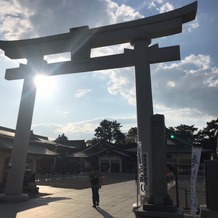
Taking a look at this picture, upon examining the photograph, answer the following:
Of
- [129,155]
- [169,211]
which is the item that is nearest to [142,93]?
[169,211]

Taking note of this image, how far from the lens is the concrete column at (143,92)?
33.0ft

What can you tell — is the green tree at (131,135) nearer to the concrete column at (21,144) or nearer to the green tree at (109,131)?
the green tree at (109,131)

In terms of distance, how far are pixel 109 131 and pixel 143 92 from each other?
81.1 metres

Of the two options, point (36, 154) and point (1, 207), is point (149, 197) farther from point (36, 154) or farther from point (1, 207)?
point (36, 154)

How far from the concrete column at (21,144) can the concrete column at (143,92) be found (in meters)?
5.90

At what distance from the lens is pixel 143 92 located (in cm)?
1055

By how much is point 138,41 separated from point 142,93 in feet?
8.64

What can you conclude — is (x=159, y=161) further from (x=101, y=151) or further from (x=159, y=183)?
(x=101, y=151)

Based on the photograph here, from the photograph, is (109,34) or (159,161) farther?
(109,34)

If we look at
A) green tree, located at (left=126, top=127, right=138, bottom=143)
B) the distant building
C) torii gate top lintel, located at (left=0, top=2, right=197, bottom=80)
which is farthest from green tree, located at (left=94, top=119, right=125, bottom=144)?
torii gate top lintel, located at (left=0, top=2, right=197, bottom=80)

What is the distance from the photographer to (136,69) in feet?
36.5

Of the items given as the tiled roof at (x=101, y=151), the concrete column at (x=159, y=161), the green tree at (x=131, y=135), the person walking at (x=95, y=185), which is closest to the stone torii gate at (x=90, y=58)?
the concrete column at (x=159, y=161)

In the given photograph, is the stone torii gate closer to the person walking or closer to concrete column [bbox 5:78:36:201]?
concrete column [bbox 5:78:36:201]

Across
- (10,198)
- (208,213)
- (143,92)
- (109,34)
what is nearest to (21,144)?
(10,198)
